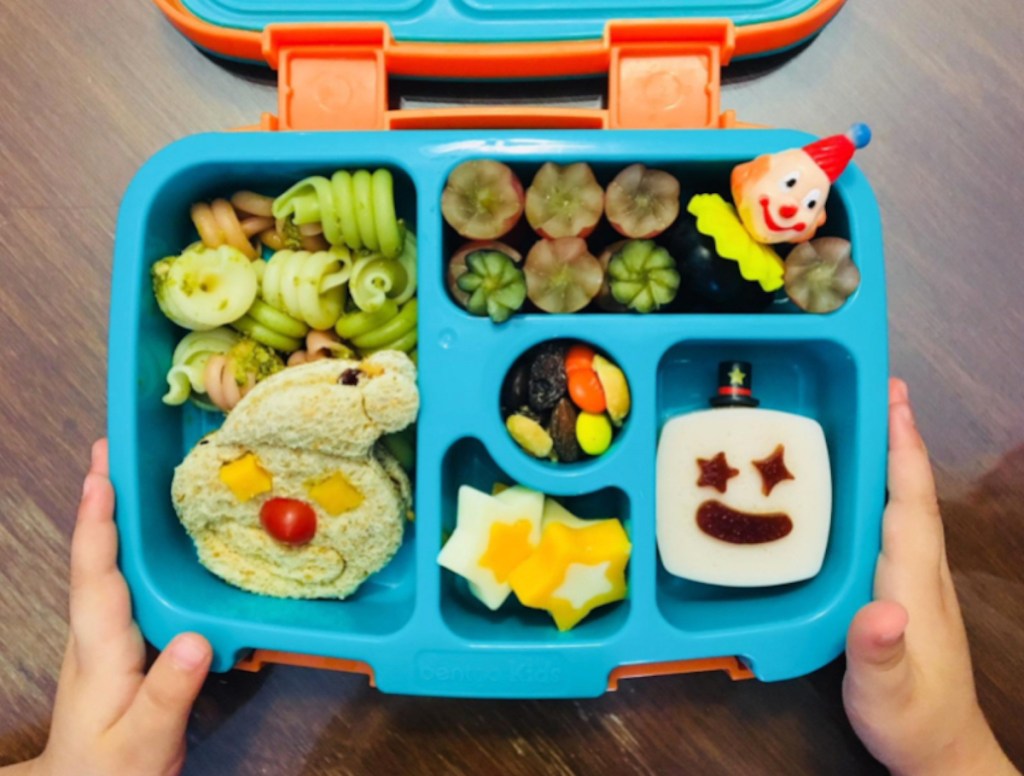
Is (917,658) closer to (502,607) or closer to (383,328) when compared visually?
(502,607)

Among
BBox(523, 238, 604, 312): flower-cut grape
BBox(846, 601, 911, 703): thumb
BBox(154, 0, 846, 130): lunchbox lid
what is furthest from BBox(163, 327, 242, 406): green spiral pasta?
BBox(846, 601, 911, 703): thumb

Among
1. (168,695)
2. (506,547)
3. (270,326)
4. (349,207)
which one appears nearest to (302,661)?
(168,695)

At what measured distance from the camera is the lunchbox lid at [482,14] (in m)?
0.81

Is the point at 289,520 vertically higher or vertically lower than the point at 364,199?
lower

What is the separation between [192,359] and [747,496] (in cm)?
58

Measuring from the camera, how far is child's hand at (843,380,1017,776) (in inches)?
30.3

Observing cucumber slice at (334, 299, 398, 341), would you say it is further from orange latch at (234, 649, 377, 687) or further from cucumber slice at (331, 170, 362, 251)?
orange latch at (234, 649, 377, 687)

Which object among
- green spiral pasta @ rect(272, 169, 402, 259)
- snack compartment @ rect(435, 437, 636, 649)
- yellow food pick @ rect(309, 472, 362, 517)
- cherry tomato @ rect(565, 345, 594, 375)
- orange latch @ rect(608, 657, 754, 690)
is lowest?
orange latch @ rect(608, 657, 754, 690)

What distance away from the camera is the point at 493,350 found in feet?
2.58

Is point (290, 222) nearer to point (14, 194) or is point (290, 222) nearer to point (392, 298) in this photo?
point (392, 298)

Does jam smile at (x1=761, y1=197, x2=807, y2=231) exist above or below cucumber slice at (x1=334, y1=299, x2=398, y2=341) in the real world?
above

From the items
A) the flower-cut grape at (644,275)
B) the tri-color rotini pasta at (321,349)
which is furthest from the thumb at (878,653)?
the tri-color rotini pasta at (321,349)

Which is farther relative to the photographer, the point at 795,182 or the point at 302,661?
the point at 302,661

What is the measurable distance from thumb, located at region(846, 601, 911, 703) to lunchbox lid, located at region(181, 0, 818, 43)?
1.92 ft
